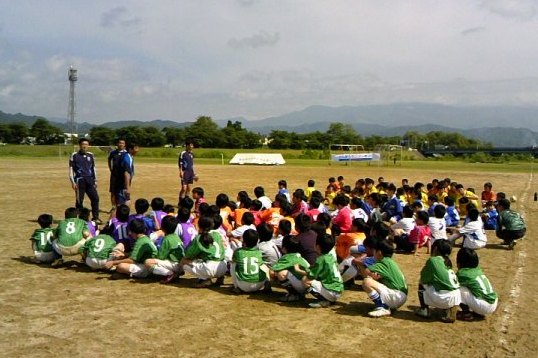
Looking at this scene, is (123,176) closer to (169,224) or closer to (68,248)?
(68,248)

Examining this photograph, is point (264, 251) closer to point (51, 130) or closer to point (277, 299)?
point (277, 299)

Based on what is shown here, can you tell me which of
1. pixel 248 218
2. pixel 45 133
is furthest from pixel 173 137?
pixel 248 218

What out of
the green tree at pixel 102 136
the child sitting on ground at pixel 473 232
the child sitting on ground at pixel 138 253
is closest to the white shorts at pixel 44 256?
the child sitting on ground at pixel 138 253

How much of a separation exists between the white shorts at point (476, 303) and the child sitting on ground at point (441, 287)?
3.9 inches

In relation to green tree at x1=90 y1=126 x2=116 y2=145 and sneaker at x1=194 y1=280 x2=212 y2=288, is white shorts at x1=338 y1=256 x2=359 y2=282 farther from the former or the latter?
green tree at x1=90 y1=126 x2=116 y2=145

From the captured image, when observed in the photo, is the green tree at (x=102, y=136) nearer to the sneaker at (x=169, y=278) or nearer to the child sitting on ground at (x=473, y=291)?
the sneaker at (x=169, y=278)

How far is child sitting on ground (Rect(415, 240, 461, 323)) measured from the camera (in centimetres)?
581

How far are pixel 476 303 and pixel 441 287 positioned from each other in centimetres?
49

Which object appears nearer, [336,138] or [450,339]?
[450,339]

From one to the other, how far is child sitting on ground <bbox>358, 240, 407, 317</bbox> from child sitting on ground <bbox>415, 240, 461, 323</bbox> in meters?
0.28

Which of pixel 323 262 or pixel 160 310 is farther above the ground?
pixel 323 262

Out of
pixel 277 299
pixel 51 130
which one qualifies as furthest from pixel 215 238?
pixel 51 130

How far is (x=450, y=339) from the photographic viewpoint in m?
5.42

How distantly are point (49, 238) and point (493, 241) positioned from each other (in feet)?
30.7
